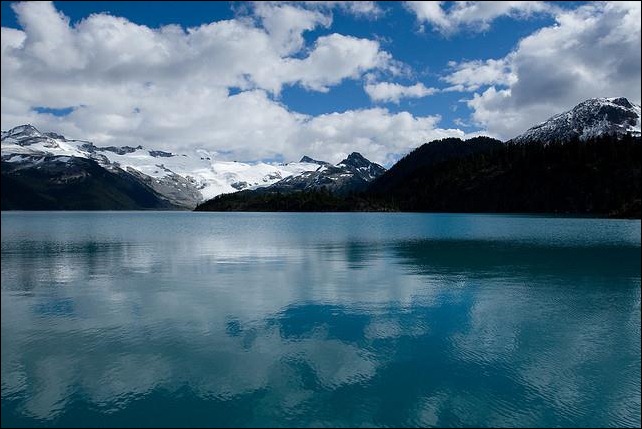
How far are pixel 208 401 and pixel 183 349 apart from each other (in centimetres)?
817

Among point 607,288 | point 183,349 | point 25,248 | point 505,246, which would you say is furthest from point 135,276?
point 505,246

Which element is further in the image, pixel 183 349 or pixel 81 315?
pixel 81 315

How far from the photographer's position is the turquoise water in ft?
71.3

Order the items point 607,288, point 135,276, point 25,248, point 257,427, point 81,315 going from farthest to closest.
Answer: point 25,248 → point 135,276 → point 607,288 → point 81,315 → point 257,427

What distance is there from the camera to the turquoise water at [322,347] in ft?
71.3

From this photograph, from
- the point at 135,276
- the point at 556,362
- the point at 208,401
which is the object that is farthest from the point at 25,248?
the point at 556,362

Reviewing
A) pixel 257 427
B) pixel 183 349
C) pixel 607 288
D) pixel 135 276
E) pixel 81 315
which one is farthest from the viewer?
pixel 135 276

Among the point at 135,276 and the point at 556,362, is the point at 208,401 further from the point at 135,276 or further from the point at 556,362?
the point at 135,276

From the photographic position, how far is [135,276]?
2304 inches

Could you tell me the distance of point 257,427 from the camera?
66.4 feet

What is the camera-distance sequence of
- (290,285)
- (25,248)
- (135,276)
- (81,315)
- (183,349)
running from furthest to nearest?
(25,248) → (135,276) → (290,285) → (81,315) → (183,349)

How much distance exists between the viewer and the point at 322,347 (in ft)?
99.5

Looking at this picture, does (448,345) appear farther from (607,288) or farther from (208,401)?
(607,288)

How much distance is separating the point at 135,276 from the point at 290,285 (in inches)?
840
